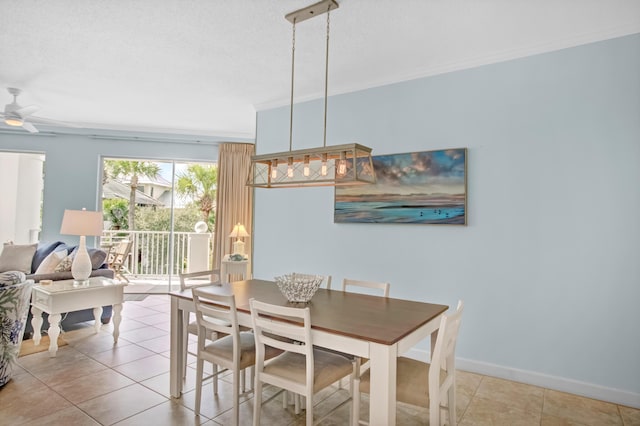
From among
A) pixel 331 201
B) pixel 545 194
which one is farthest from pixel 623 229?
pixel 331 201

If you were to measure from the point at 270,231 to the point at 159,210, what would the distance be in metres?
4.10

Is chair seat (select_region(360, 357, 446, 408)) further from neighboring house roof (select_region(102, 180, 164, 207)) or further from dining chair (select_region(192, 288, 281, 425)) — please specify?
neighboring house roof (select_region(102, 180, 164, 207))

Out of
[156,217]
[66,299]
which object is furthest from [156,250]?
[66,299]

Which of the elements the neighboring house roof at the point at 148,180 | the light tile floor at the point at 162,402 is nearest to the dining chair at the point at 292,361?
the light tile floor at the point at 162,402

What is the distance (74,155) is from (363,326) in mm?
6130

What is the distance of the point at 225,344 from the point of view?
2451mm

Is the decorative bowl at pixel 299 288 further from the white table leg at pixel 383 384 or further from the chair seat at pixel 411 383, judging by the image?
the white table leg at pixel 383 384

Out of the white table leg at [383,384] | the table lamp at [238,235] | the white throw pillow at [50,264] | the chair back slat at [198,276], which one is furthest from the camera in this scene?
the table lamp at [238,235]

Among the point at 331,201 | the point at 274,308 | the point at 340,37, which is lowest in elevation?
the point at 274,308

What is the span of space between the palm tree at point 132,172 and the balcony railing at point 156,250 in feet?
1.22

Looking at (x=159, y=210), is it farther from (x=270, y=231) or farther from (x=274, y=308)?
(x=274, y=308)

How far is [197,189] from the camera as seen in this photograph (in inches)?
295

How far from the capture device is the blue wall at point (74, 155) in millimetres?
5938

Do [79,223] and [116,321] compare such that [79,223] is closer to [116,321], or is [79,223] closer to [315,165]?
[116,321]
